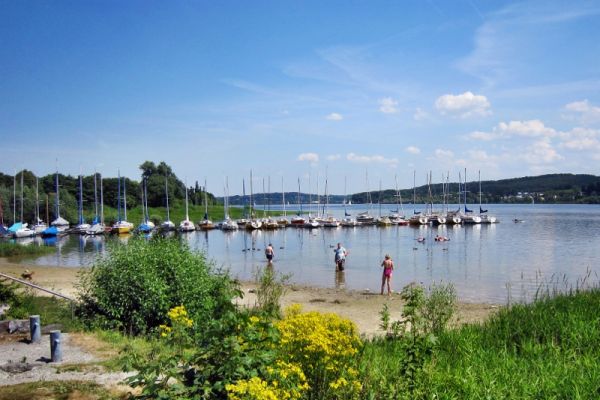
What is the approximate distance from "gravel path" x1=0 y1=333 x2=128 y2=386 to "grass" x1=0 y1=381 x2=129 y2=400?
0.33m

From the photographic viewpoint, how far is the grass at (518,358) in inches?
264

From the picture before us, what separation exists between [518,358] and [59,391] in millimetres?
8401

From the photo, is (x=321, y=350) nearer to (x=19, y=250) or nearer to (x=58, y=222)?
(x=19, y=250)

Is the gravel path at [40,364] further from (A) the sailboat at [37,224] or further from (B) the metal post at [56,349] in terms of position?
(A) the sailboat at [37,224]

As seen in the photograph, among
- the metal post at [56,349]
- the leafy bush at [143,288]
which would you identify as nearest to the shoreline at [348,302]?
the leafy bush at [143,288]

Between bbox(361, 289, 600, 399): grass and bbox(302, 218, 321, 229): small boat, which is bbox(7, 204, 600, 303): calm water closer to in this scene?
bbox(361, 289, 600, 399): grass

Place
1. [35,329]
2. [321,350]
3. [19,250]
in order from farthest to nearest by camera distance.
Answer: [19,250]
[35,329]
[321,350]

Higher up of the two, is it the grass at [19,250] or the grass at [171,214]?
the grass at [171,214]

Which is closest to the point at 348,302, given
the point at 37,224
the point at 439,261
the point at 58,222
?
the point at 439,261

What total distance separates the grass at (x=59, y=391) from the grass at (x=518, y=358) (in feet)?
15.4

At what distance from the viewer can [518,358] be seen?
8758mm

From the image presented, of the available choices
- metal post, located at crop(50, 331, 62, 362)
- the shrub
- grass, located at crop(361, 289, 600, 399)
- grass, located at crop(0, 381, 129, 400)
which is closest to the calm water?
metal post, located at crop(50, 331, 62, 362)

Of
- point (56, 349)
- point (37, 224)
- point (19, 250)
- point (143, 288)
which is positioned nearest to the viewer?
point (56, 349)

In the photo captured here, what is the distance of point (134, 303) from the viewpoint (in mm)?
14250
